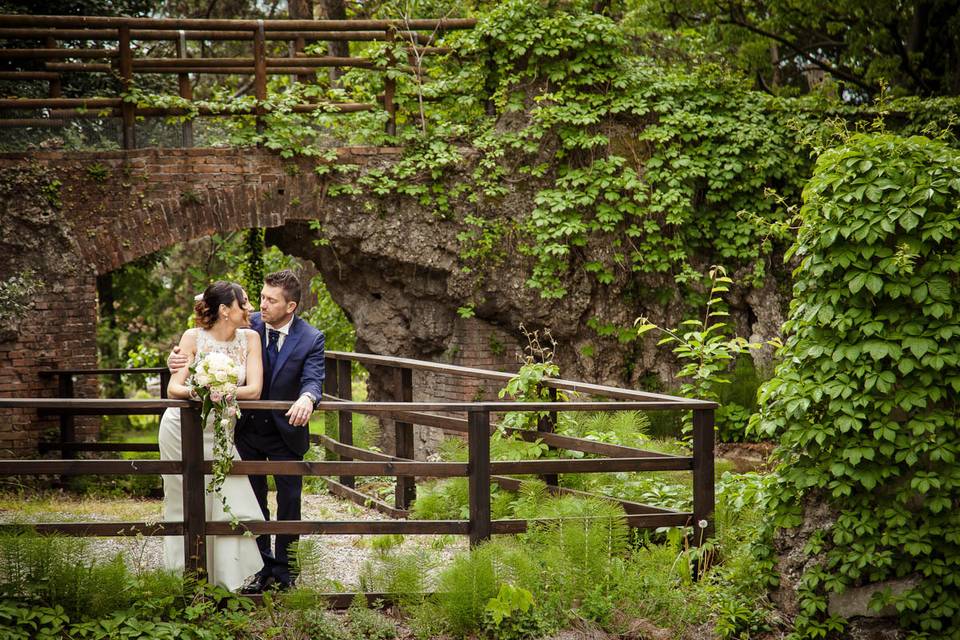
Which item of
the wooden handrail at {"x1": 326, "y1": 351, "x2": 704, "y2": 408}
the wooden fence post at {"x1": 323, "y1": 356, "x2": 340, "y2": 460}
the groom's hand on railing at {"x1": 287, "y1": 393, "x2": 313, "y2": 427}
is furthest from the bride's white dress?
the wooden fence post at {"x1": 323, "y1": 356, "x2": 340, "y2": 460}

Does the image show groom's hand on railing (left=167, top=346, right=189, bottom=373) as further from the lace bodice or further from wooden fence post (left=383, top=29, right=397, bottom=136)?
wooden fence post (left=383, top=29, right=397, bottom=136)

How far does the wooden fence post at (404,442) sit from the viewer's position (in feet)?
24.5

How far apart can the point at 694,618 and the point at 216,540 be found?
2.84 meters

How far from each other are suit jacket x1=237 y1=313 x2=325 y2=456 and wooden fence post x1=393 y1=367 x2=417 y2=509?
76.3 inches

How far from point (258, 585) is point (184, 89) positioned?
7.29 meters

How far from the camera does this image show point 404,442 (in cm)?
748

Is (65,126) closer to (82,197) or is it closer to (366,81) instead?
(82,197)

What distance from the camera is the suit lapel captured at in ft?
18.0

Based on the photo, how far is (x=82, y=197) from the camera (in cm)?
1001

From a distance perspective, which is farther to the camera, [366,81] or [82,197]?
[366,81]

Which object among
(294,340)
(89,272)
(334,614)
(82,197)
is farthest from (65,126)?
(334,614)

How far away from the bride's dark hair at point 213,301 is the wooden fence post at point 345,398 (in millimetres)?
2632

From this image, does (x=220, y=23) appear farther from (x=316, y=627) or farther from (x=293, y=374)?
(x=316, y=627)

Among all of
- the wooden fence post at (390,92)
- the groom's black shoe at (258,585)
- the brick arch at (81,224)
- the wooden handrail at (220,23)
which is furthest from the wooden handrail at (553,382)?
Answer: the wooden handrail at (220,23)
